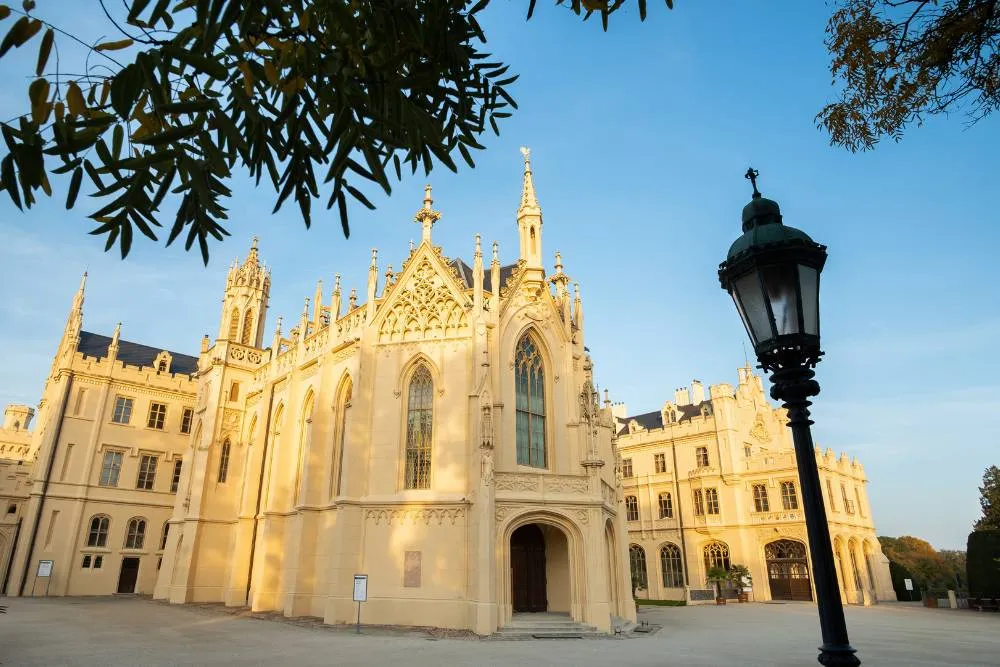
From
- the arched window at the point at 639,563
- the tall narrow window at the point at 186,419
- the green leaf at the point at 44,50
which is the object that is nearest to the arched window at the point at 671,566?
the arched window at the point at 639,563

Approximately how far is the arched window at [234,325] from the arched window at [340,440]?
1425 centimetres

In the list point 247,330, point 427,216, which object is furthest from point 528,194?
point 247,330

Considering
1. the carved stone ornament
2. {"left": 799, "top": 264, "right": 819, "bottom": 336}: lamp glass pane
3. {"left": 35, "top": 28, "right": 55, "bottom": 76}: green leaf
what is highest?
{"left": 35, "top": 28, "right": 55, "bottom": 76}: green leaf

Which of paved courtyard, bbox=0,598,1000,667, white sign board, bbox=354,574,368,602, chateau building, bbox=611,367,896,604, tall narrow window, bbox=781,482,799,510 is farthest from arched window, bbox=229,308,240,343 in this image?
tall narrow window, bbox=781,482,799,510

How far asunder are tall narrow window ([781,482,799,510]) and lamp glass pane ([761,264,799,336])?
4185 cm

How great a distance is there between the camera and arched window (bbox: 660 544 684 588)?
150 ft

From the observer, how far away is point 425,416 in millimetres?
22906

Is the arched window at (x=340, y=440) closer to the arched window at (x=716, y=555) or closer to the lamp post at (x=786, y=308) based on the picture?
the lamp post at (x=786, y=308)

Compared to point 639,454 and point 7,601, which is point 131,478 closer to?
point 7,601

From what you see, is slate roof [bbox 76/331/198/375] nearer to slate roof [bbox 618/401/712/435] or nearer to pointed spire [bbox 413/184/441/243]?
pointed spire [bbox 413/184/441/243]

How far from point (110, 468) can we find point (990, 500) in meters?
52.5

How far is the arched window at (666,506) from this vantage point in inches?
1870

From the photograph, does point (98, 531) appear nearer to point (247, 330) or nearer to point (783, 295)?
point (247, 330)

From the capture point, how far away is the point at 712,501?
44.8 m
